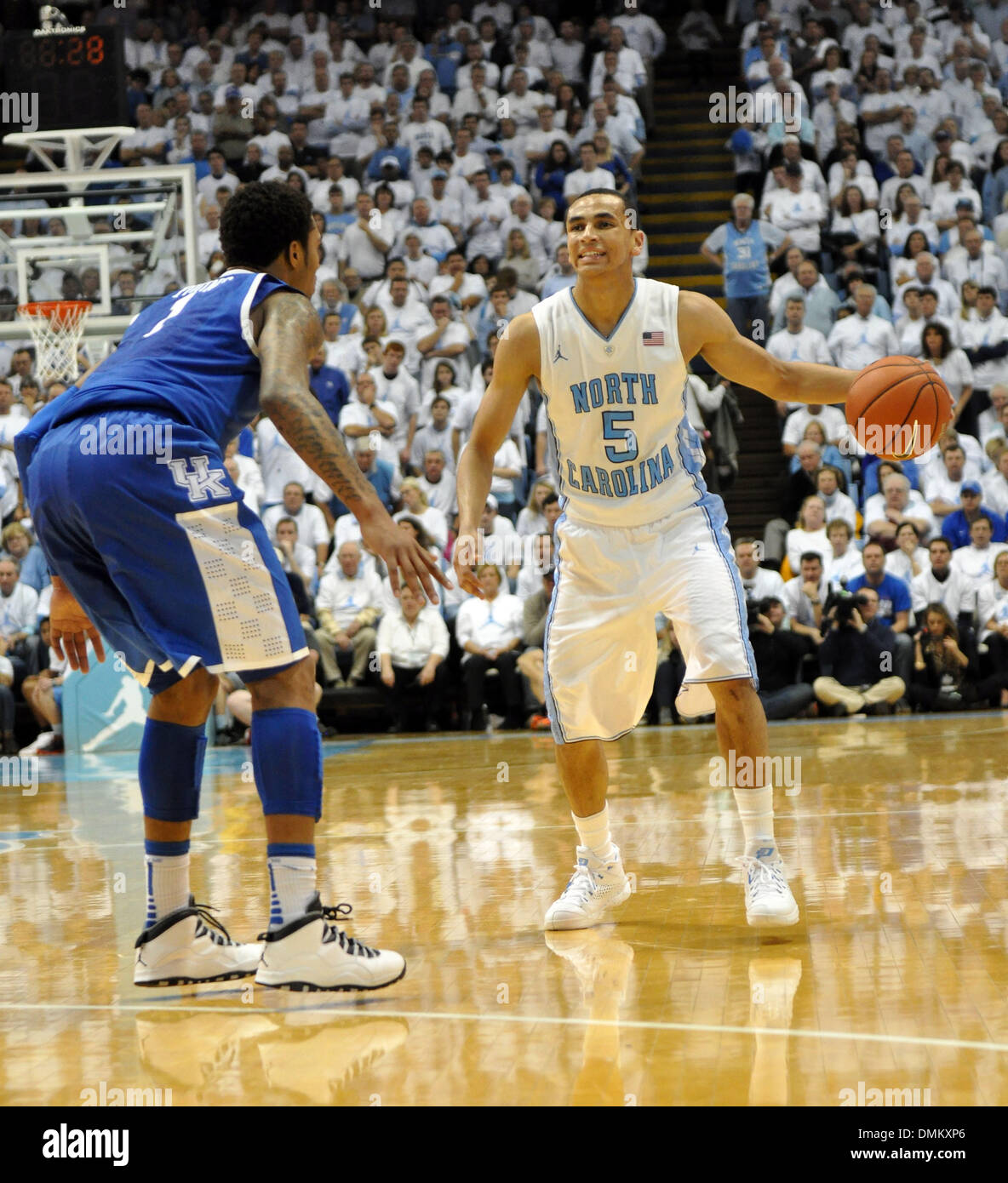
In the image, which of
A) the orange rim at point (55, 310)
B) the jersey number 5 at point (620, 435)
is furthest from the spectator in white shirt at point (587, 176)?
the jersey number 5 at point (620, 435)

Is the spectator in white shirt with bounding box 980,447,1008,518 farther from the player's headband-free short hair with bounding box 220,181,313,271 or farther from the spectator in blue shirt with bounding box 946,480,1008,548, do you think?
the player's headband-free short hair with bounding box 220,181,313,271

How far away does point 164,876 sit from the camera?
146 inches

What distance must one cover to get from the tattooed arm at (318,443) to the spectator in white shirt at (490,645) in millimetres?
7496

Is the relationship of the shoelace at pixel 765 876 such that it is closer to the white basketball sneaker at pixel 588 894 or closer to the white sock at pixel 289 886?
the white basketball sneaker at pixel 588 894

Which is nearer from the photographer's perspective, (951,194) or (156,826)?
(156,826)

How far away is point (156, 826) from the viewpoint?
369cm

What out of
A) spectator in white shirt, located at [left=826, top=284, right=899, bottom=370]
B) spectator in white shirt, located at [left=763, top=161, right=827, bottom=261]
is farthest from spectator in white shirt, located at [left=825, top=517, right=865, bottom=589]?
spectator in white shirt, located at [left=763, top=161, right=827, bottom=261]

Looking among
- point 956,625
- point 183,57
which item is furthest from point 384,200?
point 956,625

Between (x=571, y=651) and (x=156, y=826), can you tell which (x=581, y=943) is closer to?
(x=571, y=651)

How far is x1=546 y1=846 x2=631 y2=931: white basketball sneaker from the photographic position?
169 inches

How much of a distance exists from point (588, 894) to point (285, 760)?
132cm

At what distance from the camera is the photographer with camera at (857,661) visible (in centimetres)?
1068

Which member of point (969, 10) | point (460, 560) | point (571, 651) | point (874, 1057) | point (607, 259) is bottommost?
point (874, 1057)

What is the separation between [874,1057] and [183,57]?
53.9ft
